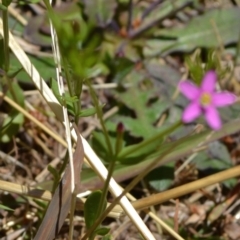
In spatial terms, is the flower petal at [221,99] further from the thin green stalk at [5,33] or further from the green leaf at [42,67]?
the green leaf at [42,67]

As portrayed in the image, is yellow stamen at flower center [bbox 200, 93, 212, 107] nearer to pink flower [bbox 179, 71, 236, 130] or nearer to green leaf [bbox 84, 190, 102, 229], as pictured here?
pink flower [bbox 179, 71, 236, 130]

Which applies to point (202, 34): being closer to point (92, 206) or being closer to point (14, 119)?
point (14, 119)

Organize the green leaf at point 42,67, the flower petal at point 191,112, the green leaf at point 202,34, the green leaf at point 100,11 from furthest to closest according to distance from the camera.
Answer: the green leaf at point 202,34, the green leaf at point 100,11, the green leaf at point 42,67, the flower petal at point 191,112

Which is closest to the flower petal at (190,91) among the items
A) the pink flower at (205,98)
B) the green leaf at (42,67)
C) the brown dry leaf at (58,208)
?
the pink flower at (205,98)

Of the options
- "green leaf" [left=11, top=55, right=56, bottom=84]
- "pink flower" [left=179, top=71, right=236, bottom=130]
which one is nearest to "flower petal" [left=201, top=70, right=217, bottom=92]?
"pink flower" [left=179, top=71, right=236, bottom=130]

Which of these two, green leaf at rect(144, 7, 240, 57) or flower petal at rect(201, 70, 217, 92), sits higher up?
flower petal at rect(201, 70, 217, 92)

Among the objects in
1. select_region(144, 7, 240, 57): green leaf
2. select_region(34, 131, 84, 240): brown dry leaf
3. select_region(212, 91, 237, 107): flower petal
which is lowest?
select_region(144, 7, 240, 57): green leaf

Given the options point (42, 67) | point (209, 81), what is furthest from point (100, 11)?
point (209, 81)
